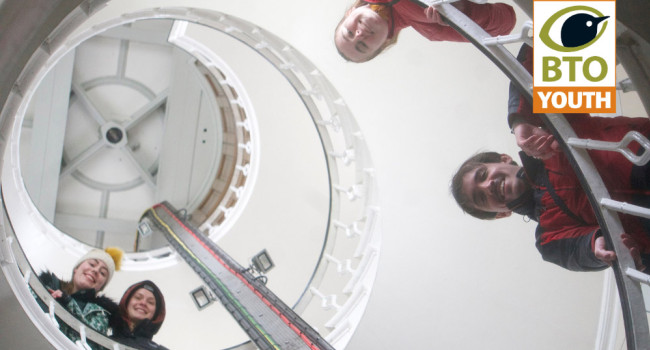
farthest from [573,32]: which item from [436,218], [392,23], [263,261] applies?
[263,261]

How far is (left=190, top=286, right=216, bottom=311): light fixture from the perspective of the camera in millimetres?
7199

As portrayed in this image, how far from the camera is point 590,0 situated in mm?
2418

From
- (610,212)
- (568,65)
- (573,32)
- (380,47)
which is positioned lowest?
(610,212)

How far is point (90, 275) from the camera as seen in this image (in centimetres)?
578

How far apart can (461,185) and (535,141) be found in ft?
3.06

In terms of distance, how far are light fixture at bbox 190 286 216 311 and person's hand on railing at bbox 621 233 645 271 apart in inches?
214

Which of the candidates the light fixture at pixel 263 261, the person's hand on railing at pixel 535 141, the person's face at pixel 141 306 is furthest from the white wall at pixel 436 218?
the light fixture at pixel 263 261

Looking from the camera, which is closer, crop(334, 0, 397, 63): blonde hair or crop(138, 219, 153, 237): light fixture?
crop(334, 0, 397, 63): blonde hair

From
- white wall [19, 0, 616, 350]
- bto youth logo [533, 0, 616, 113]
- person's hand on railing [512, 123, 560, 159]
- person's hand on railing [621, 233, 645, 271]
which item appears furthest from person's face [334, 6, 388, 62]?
person's hand on railing [621, 233, 645, 271]

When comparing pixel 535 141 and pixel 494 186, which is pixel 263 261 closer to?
pixel 494 186

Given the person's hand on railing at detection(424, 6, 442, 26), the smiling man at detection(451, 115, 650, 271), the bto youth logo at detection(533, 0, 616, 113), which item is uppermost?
the person's hand on railing at detection(424, 6, 442, 26)

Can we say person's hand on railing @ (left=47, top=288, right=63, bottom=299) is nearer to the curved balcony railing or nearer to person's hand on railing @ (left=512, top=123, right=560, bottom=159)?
the curved balcony railing

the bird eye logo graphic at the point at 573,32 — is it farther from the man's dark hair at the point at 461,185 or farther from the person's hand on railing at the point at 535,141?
the man's dark hair at the point at 461,185

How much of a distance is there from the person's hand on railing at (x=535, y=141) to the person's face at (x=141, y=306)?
3995mm
